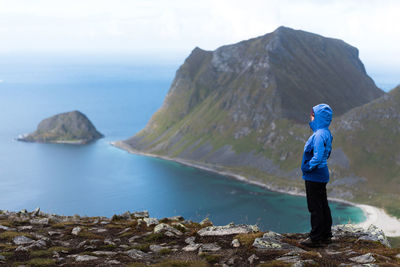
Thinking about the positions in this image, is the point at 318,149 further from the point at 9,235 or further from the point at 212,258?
the point at 9,235

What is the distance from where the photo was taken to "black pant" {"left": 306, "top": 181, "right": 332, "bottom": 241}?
17.2 m

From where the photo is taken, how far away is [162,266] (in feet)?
48.1

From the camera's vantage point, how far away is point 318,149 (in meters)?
16.7

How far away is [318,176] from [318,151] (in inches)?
46.5

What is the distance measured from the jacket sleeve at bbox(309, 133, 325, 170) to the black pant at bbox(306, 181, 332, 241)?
3.57 ft

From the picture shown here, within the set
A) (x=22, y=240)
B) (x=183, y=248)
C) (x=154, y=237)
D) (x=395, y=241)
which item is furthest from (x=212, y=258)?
(x=395, y=241)

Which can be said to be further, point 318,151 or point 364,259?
point 318,151

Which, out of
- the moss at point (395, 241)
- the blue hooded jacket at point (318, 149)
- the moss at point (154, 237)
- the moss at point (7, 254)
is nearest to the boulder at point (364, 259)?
the blue hooded jacket at point (318, 149)

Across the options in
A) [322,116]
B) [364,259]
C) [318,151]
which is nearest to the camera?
[364,259]

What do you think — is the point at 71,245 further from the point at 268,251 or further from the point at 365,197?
the point at 365,197

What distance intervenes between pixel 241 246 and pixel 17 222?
51.2ft

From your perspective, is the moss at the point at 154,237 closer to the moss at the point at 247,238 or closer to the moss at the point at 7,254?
the moss at the point at 247,238

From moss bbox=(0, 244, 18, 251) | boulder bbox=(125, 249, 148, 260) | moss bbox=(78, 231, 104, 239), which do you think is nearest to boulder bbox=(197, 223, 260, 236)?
boulder bbox=(125, 249, 148, 260)

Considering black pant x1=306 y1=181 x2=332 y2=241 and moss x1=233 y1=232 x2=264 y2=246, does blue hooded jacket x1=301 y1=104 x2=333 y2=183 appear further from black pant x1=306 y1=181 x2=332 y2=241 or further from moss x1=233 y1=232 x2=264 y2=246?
moss x1=233 y1=232 x2=264 y2=246
